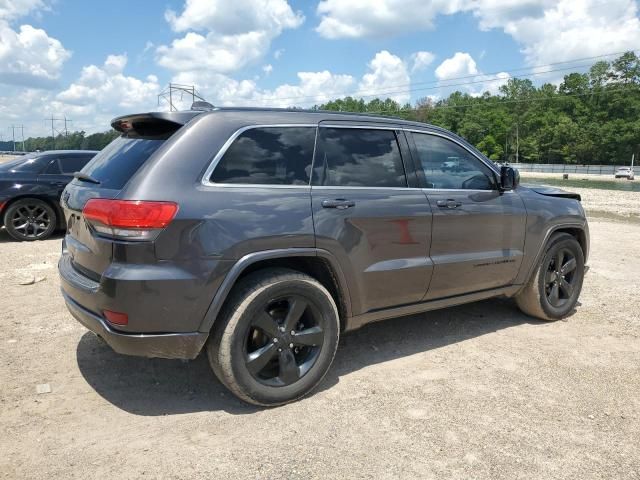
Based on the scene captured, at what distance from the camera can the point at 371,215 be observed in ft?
11.8

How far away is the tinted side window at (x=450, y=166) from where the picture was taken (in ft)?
13.4

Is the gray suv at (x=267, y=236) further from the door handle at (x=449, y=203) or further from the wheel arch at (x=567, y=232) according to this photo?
the wheel arch at (x=567, y=232)

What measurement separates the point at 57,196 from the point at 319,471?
26.5 feet

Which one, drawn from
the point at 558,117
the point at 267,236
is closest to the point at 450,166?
the point at 267,236

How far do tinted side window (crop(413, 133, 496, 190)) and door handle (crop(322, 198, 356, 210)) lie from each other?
860 millimetres

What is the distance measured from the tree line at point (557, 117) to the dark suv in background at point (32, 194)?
Result: 64.0m

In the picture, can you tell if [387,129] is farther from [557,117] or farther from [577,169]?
[557,117]

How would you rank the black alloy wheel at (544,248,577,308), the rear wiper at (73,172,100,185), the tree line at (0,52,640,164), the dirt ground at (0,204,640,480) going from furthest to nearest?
the tree line at (0,52,640,164) < the black alloy wheel at (544,248,577,308) < the rear wiper at (73,172,100,185) < the dirt ground at (0,204,640,480)

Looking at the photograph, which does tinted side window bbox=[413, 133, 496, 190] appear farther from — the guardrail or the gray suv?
the guardrail

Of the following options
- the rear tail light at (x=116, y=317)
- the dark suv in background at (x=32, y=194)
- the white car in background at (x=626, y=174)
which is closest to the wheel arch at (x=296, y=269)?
the rear tail light at (x=116, y=317)

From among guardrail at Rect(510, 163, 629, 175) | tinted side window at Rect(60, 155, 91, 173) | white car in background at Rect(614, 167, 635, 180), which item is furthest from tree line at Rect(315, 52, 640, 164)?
tinted side window at Rect(60, 155, 91, 173)

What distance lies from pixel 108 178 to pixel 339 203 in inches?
57.8

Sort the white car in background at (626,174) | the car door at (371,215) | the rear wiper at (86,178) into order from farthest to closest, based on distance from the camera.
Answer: the white car in background at (626,174) → the car door at (371,215) → the rear wiper at (86,178)

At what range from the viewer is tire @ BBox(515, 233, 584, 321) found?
4898 mm
